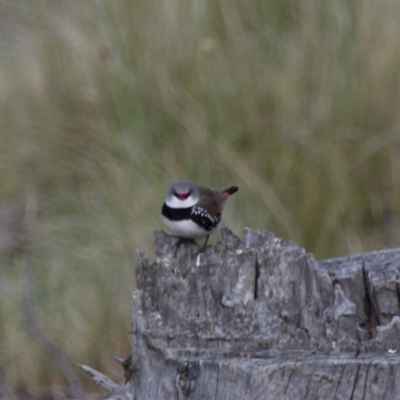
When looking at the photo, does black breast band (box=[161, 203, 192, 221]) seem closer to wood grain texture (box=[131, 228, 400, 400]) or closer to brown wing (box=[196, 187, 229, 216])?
brown wing (box=[196, 187, 229, 216])

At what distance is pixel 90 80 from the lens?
5883 mm

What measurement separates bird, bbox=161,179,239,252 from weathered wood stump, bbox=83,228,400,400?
71 centimetres

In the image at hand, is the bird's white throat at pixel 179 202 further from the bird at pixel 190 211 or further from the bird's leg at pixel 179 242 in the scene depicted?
the bird's leg at pixel 179 242

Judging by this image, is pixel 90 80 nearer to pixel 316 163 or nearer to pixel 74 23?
pixel 74 23

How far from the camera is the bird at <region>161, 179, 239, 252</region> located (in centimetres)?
357

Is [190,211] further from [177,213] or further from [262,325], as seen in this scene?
[262,325]

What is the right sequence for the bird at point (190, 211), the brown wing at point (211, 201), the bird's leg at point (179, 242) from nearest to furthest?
the bird's leg at point (179, 242)
the bird at point (190, 211)
the brown wing at point (211, 201)

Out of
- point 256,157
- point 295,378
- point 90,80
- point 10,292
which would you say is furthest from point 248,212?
point 295,378

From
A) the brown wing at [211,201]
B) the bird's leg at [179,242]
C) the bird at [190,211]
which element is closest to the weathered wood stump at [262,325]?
the bird's leg at [179,242]

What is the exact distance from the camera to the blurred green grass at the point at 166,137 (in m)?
4.63

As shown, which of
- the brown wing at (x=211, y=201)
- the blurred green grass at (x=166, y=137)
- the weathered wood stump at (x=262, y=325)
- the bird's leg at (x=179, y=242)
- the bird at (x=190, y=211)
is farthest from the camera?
the blurred green grass at (x=166, y=137)

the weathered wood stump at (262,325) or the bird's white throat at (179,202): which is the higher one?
the bird's white throat at (179,202)

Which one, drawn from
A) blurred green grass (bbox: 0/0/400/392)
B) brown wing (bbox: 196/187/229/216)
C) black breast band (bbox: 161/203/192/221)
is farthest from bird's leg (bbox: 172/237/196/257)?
blurred green grass (bbox: 0/0/400/392)

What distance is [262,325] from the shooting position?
2.29m
